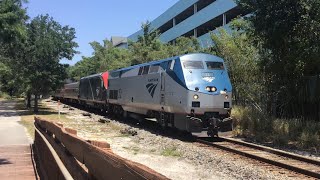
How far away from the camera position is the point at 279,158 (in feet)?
44.8

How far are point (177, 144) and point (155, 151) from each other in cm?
129

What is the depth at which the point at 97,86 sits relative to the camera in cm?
3591

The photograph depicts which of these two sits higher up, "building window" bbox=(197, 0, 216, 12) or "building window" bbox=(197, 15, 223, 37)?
"building window" bbox=(197, 0, 216, 12)

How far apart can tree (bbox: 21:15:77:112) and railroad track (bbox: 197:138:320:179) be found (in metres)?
23.4

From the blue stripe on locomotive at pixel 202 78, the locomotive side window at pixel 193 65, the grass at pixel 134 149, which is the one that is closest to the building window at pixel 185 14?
the blue stripe on locomotive at pixel 202 78

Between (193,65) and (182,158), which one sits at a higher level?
(193,65)

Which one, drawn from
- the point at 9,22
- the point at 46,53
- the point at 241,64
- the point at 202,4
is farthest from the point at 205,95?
the point at 202,4

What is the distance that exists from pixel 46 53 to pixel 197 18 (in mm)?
→ 28605

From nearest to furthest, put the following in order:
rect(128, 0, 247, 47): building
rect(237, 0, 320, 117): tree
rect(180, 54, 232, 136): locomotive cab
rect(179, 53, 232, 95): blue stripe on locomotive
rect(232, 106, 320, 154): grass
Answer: rect(232, 106, 320, 154): grass → rect(237, 0, 320, 117): tree → rect(180, 54, 232, 136): locomotive cab → rect(179, 53, 232, 95): blue stripe on locomotive → rect(128, 0, 247, 47): building

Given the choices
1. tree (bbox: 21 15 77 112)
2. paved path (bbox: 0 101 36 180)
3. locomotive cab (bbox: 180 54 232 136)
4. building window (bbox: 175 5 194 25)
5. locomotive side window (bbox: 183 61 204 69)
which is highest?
building window (bbox: 175 5 194 25)

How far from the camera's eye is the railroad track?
11.3m

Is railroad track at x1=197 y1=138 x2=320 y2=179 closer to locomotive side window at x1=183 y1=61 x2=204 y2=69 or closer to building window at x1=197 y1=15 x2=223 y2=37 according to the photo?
locomotive side window at x1=183 y1=61 x2=204 y2=69

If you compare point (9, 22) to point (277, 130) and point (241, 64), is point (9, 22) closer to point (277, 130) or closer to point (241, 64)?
point (241, 64)

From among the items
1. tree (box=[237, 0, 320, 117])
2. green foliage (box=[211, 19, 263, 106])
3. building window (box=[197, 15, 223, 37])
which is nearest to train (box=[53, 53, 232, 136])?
tree (box=[237, 0, 320, 117])
